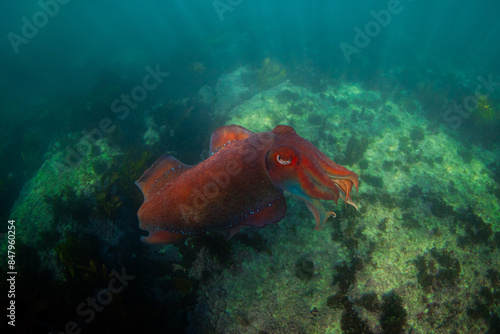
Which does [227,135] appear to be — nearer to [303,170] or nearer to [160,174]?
[160,174]

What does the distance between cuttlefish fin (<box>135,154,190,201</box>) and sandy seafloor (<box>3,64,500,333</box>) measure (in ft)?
6.54

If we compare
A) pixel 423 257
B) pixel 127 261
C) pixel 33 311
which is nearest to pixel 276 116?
pixel 423 257

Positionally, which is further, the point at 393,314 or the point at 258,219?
the point at 393,314

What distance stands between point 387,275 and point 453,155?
838cm

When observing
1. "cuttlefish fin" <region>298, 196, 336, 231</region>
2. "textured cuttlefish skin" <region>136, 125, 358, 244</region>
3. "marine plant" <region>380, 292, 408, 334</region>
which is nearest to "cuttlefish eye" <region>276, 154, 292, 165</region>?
"textured cuttlefish skin" <region>136, 125, 358, 244</region>

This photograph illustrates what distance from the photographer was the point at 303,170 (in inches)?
Answer: 116

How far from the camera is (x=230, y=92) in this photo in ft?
46.8

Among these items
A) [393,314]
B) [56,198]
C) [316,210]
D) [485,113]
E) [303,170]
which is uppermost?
[303,170]

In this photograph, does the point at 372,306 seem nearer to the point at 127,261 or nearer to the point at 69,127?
the point at 127,261

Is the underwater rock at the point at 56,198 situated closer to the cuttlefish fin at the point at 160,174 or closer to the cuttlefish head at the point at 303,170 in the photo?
the cuttlefish fin at the point at 160,174

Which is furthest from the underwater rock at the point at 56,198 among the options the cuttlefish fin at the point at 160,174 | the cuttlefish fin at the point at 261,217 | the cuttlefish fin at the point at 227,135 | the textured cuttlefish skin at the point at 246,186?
the cuttlefish fin at the point at 261,217

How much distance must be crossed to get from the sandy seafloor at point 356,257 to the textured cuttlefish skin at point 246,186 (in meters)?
2.01

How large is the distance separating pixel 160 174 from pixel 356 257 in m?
4.98

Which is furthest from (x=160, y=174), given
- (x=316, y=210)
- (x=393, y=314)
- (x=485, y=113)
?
(x=485, y=113)
